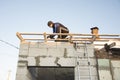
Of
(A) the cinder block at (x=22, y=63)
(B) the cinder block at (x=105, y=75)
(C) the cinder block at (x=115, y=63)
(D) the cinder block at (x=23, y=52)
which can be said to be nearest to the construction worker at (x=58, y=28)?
(D) the cinder block at (x=23, y=52)

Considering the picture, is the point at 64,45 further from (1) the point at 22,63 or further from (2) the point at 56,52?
(1) the point at 22,63

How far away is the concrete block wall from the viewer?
793 centimetres

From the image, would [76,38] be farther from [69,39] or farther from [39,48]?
[39,48]

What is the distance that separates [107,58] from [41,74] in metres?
4.73

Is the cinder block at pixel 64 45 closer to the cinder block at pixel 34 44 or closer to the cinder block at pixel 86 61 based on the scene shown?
the cinder block at pixel 86 61

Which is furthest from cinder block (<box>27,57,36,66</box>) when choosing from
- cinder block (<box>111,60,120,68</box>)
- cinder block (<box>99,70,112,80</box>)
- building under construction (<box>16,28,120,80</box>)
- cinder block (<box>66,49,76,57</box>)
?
cinder block (<box>111,60,120,68</box>)

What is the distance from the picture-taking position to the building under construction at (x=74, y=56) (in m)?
7.87

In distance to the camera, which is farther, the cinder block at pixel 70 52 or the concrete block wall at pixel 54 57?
the cinder block at pixel 70 52

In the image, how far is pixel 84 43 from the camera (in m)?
8.58

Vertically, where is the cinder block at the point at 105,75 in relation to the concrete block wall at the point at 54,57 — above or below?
below

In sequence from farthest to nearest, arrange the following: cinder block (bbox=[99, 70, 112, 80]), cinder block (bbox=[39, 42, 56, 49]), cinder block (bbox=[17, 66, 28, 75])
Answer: cinder block (bbox=[39, 42, 56, 49]) → cinder block (bbox=[17, 66, 28, 75]) → cinder block (bbox=[99, 70, 112, 80])

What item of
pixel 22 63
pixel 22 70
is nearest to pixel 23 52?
pixel 22 63

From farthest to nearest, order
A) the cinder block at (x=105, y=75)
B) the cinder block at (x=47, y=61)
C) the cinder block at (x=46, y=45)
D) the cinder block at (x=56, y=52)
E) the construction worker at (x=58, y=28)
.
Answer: the construction worker at (x=58, y=28), the cinder block at (x=46, y=45), the cinder block at (x=56, y=52), the cinder block at (x=47, y=61), the cinder block at (x=105, y=75)

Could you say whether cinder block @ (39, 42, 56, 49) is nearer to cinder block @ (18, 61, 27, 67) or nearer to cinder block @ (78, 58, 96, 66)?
cinder block @ (18, 61, 27, 67)
